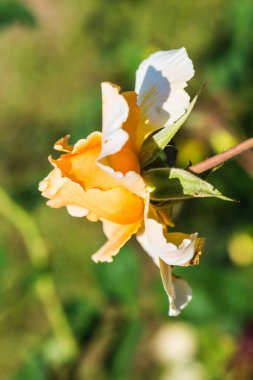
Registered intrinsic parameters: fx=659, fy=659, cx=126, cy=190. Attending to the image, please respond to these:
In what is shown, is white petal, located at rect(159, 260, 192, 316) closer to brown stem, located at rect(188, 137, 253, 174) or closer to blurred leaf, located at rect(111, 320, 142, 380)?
brown stem, located at rect(188, 137, 253, 174)

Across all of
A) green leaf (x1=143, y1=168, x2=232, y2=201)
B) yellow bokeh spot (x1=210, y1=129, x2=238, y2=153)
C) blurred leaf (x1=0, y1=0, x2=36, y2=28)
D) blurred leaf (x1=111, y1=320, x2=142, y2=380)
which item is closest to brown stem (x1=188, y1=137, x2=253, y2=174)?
green leaf (x1=143, y1=168, x2=232, y2=201)

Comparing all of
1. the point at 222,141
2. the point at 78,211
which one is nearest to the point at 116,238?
the point at 78,211

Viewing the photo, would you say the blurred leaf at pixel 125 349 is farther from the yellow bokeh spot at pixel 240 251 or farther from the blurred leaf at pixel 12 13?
the blurred leaf at pixel 12 13

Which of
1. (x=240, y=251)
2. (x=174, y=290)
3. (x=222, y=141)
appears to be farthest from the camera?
(x=240, y=251)

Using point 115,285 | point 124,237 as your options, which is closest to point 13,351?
point 115,285

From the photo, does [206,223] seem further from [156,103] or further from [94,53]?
[156,103]

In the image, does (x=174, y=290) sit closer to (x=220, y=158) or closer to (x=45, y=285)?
(x=220, y=158)
